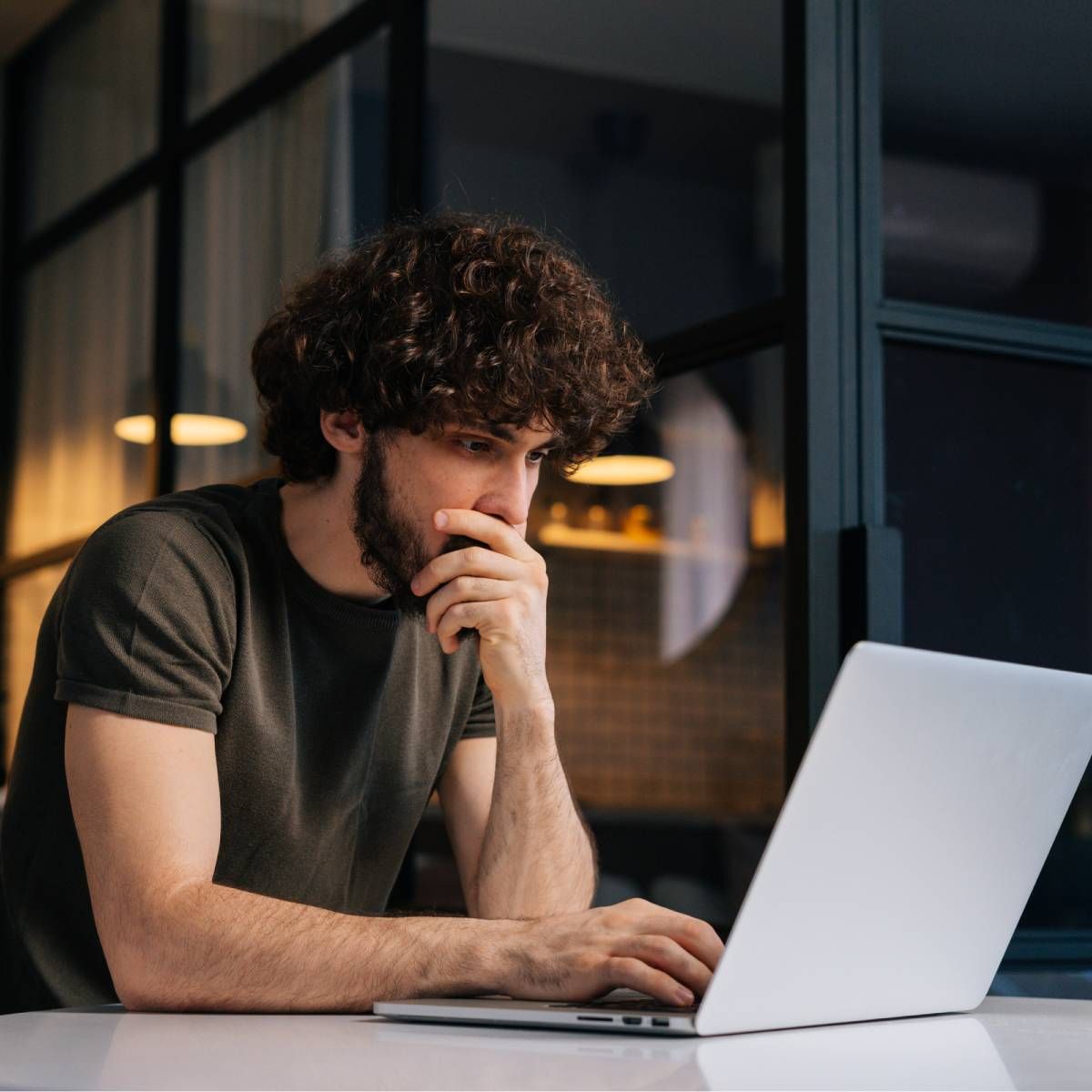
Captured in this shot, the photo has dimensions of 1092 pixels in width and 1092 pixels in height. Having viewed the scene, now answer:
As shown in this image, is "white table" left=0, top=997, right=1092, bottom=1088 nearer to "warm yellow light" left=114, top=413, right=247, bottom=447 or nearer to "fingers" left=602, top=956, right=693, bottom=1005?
"fingers" left=602, top=956, right=693, bottom=1005

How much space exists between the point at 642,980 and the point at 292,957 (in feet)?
0.90

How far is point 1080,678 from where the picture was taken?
3.45 ft

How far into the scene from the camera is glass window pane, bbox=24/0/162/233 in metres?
4.19

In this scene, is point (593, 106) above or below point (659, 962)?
above

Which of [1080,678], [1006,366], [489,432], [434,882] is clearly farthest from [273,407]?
[434,882]

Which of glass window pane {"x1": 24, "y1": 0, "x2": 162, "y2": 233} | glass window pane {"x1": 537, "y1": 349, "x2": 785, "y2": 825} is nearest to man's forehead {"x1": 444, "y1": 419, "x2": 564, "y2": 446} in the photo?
glass window pane {"x1": 537, "y1": 349, "x2": 785, "y2": 825}

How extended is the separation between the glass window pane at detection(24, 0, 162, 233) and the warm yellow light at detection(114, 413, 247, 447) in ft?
2.46

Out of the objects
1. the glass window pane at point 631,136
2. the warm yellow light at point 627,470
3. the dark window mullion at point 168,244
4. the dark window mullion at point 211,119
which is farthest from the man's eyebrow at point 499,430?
the dark window mullion at point 168,244

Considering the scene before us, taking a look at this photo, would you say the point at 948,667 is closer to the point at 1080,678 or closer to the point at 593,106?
the point at 1080,678

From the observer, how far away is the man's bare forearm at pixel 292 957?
3.65ft

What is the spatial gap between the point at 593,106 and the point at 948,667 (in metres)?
2.12

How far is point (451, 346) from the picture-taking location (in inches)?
61.9

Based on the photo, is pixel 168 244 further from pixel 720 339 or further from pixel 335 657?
pixel 335 657

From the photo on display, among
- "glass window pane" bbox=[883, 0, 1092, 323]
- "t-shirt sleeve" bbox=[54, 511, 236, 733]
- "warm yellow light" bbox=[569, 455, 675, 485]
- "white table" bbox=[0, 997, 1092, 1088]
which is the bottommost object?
"white table" bbox=[0, 997, 1092, 1088]
